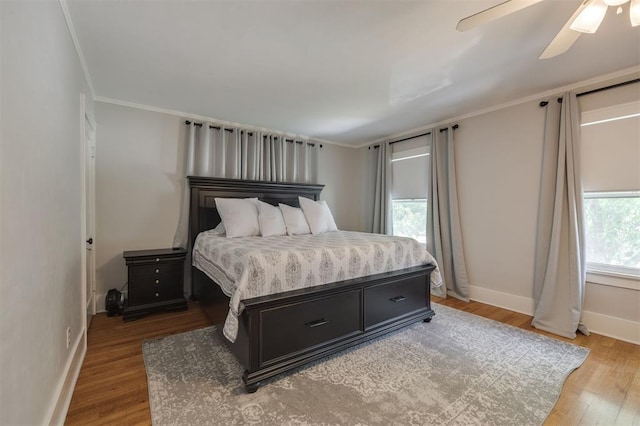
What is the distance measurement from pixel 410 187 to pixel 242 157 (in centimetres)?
263

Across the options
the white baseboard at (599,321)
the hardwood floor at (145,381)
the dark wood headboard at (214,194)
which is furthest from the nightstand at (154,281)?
the white baseboard at (599,321)

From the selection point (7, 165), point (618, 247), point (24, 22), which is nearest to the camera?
point (7, 165)

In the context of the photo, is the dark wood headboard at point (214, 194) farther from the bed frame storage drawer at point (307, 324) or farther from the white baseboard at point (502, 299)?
the white baseboard at point (502, 299)

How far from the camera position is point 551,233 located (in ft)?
9.39

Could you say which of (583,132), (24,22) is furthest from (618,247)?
(24,22)

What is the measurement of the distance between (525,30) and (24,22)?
283 cm

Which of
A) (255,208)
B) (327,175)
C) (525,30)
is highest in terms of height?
(525,30)

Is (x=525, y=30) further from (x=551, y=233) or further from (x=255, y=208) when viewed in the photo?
(x=255, y=208)

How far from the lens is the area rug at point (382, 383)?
5.18 ft

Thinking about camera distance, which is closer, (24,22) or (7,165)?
(7,165)

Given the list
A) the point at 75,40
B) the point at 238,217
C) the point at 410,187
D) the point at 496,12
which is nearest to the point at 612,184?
the point at 410,187

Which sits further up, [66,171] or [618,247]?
[66,171]

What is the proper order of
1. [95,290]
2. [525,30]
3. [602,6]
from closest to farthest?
[602,6]
[525,30]
[95,290]

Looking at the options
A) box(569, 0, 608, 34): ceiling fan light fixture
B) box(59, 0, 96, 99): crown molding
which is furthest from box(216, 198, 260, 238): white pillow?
box(569, 0, 608, 34): ceiling fan light fixture
